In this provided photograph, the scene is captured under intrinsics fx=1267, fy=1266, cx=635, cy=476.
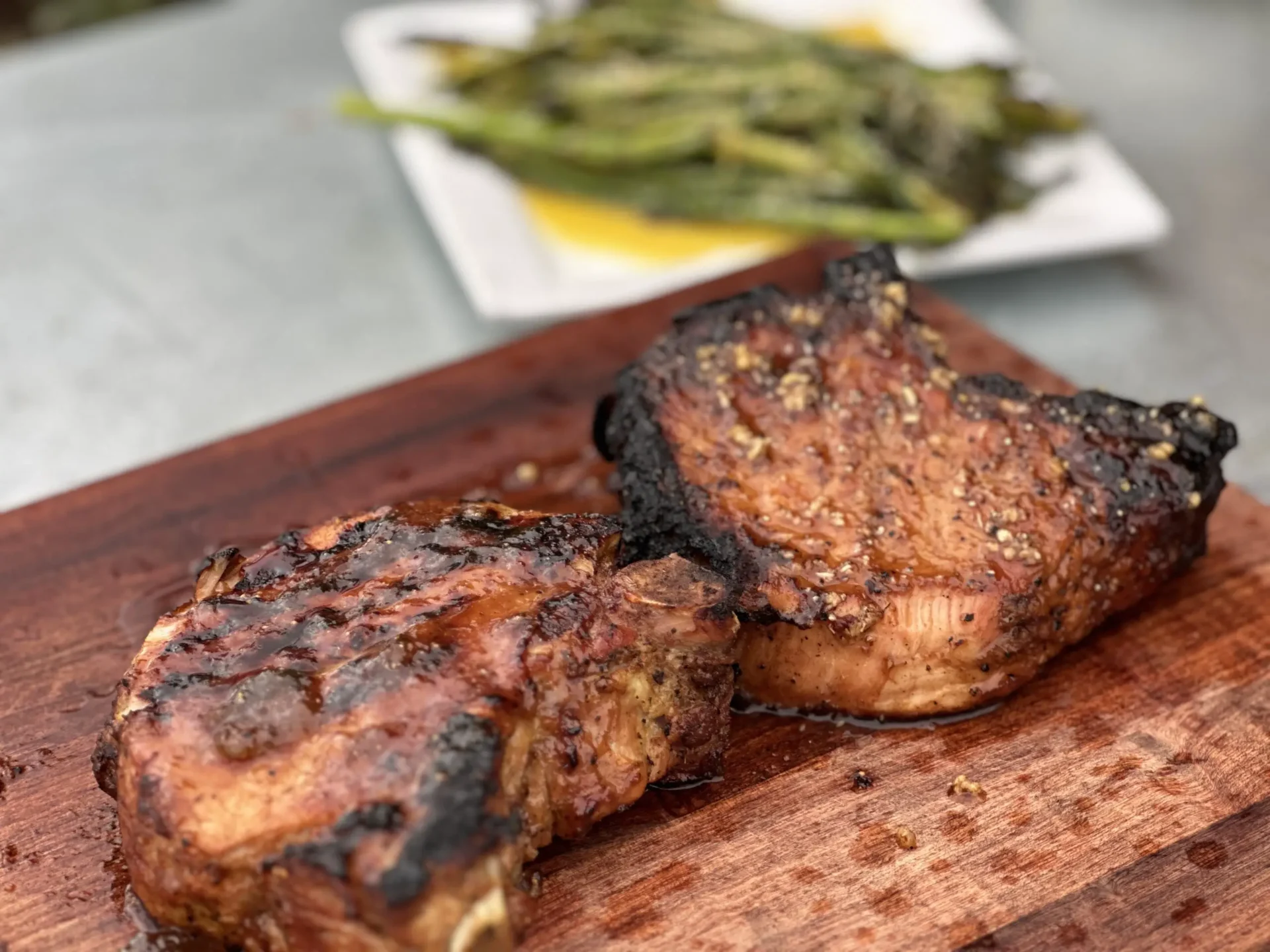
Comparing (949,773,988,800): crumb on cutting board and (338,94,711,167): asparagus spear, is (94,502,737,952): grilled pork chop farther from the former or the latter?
(338,94,711,167): asparagus spear

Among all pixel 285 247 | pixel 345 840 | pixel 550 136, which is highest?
pixel 550 136

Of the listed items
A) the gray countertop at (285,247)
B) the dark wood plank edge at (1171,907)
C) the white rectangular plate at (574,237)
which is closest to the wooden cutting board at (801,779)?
the dark wood plank edge at (1171,907)

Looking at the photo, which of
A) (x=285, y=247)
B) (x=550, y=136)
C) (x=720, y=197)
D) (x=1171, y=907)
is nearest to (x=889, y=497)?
(x=1171, y=907)

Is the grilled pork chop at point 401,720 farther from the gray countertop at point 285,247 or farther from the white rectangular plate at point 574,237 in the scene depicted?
the gray countertop at point 285,247

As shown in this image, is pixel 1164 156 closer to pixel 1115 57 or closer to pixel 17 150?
pixel 1115 57

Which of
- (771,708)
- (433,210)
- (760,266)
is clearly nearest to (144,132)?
(433,210)

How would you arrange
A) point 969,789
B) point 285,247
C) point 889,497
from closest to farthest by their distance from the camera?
point 969,789 → point 889,497 → point 285,247

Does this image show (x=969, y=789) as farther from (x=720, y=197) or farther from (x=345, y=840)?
(x=720, y=197)
